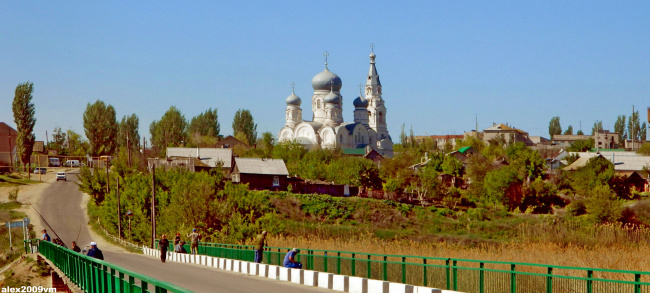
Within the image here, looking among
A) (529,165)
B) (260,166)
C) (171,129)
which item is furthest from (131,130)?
(529,165)

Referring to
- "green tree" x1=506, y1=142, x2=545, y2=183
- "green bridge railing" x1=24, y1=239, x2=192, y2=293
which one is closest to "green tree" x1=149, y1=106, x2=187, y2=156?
"green tree" x1=506, y1=142, x2=545, y2=183

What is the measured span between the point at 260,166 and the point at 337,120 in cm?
5530

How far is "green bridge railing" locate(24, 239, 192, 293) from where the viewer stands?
9.80 metres

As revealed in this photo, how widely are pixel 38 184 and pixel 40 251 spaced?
203ft

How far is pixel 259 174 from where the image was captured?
90.0 m

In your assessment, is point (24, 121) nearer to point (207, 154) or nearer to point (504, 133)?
point (207, 154)

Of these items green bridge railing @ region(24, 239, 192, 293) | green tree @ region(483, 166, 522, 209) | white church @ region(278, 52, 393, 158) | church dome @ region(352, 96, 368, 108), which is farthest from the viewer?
church dome @ region(352, 96, 368, 108)

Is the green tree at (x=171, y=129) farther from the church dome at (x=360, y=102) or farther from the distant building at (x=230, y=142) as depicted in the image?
the church dome at (x=360, y=102)

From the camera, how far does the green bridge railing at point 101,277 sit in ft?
32.1

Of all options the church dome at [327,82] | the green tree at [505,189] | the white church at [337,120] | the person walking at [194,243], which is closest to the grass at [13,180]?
the green tree at [505,189]

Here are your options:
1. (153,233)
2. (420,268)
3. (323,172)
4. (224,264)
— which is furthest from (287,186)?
(420,268)

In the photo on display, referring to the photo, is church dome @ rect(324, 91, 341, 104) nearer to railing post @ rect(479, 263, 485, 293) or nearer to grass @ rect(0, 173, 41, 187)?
grass @ rect(0, 173, 41, 187)

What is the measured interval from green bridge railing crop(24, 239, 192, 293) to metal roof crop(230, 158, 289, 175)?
213 feet

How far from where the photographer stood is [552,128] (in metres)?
194
